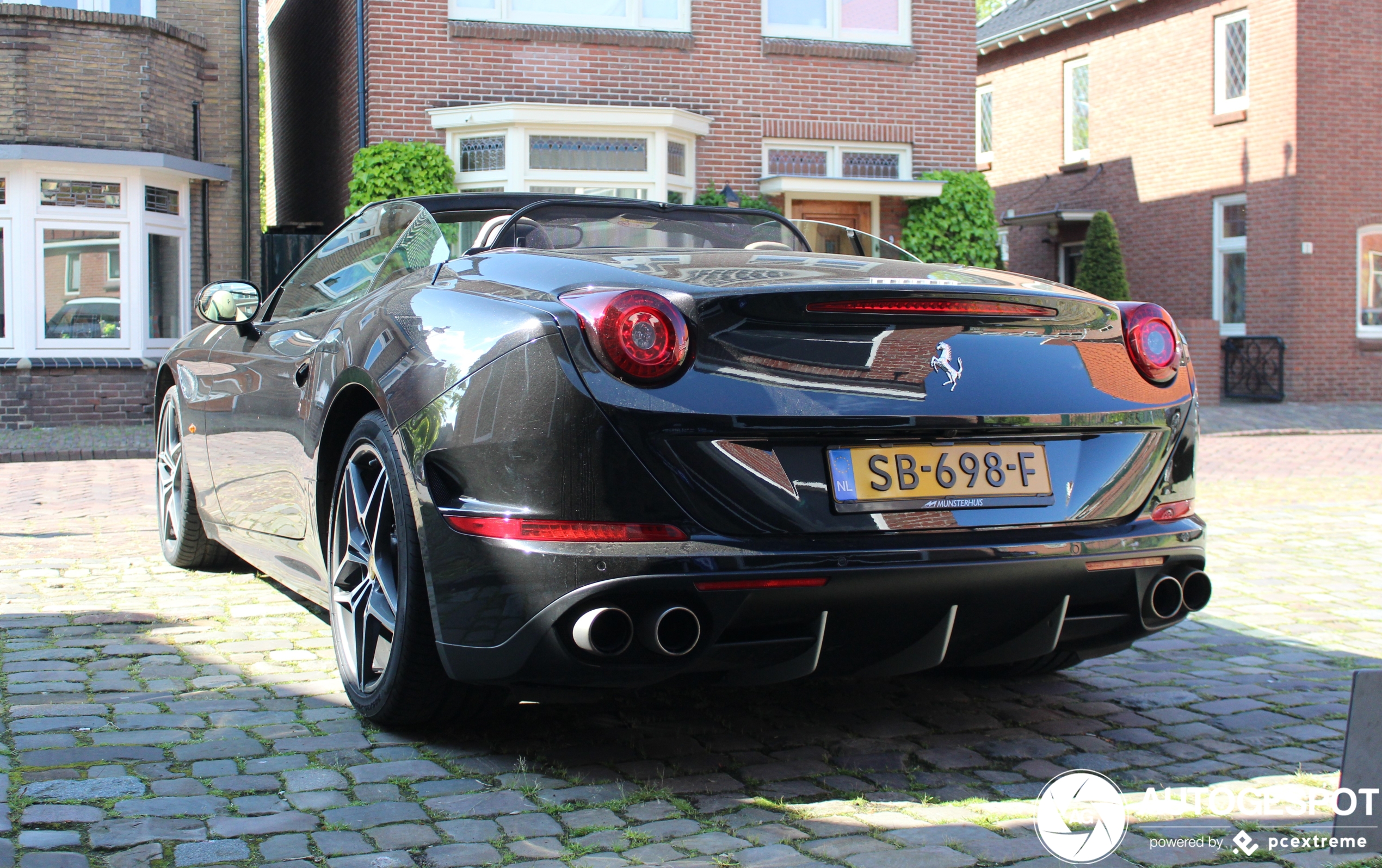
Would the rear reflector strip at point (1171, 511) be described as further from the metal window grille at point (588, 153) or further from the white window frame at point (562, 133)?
the metal window grille at point (588, 153)

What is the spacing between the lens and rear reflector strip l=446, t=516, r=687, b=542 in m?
2.62

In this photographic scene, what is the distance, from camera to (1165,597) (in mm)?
3039

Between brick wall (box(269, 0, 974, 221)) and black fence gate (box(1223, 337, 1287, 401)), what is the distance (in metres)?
6.24

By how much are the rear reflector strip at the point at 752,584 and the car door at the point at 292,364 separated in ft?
4.25

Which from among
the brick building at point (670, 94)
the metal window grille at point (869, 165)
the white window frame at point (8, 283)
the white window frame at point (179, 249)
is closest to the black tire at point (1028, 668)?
the brick building at point (670, 94)

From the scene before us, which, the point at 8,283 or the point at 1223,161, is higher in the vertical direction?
the point at 1223,161

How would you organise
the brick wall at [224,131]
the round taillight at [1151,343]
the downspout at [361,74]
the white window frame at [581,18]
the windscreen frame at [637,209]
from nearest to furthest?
the round taillight at [1151,343] < the windscreen frame at [637,209] < the downspout at [361,74] < the white window frame at [581,18] < the brick wall at [224,131]

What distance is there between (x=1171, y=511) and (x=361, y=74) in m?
14.3

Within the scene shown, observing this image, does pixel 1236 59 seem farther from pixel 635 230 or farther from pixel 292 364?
pixel 292 364

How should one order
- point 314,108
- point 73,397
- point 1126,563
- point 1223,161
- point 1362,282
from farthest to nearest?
point 1223,161, point 1362,282, point 314,108, point 73,397, point 1126,563

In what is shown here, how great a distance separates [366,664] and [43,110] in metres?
14.5

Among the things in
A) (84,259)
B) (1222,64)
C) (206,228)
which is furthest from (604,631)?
(1222,64)

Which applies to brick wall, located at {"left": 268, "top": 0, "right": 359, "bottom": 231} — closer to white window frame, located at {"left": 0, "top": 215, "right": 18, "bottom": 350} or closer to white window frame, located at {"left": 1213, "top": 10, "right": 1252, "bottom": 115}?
white window frame, located at {"left": 0, "top": 215, "right": 18, "bottom": 350}

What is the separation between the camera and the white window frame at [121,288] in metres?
15.8
